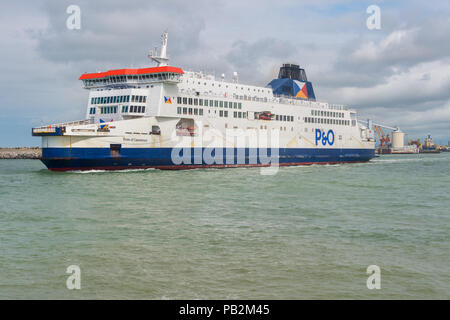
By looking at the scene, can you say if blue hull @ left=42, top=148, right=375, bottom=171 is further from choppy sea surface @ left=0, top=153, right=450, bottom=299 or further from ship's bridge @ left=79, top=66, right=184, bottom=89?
choppy sea surface @ left=0, top=153, right=450, bottom=299

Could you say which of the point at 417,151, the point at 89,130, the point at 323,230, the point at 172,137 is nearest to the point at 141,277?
the point at 323,230

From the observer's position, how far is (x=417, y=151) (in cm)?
17638

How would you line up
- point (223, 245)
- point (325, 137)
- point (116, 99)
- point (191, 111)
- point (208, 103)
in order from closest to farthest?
point (223, 245) → point (116, 99) → point (191, 111) → point (208, 103) → point (325, 137)

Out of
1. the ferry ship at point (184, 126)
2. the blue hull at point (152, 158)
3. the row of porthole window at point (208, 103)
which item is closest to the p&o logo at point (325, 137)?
the ferry ship at point (184, 126)

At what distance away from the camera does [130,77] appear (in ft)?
129

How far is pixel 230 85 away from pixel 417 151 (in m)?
155

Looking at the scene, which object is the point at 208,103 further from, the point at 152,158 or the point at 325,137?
the point at 325,137

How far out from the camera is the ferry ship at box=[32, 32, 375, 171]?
33094mm

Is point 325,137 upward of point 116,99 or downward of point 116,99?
downward

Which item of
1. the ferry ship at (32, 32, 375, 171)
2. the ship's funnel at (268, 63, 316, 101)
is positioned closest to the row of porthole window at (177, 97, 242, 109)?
the ferry ship at (32, 32, 375, 171)

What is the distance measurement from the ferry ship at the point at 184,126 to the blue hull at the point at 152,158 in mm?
80

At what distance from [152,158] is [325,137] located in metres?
27.2

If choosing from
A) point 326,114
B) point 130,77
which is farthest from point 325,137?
point 130,77

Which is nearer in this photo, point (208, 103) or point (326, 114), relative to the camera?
point (208, 103)
